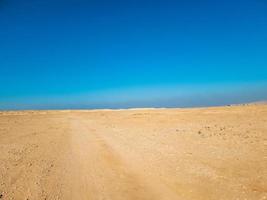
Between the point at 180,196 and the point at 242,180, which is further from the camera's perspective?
the point at 242,180

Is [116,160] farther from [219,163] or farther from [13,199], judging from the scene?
[13,199]

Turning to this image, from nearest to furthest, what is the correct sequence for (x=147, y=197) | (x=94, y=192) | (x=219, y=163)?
(x=147, y=197)
(x=94, y=192)
(x=219, y=163)

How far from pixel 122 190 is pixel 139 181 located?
45.5 inches

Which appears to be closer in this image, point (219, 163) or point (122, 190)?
point (122, 190)

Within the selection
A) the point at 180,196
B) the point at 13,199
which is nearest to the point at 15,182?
the point at 13,199

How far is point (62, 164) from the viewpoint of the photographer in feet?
46.5

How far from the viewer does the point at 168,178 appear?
1110 cm

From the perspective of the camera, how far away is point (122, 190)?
31.6 feet

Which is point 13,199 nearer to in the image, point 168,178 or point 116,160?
point 168,178

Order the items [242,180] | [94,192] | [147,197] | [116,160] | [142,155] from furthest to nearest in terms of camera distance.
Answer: [142,155], [116,160], [242,180], [94,192], [147,197]

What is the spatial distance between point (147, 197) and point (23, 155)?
10193 mm

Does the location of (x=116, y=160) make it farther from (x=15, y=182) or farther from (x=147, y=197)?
(x=147, y=197)

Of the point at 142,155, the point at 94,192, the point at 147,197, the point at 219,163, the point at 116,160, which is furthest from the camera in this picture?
the point at 142,155

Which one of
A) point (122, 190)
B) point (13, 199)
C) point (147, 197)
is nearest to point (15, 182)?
point (13, 199)
